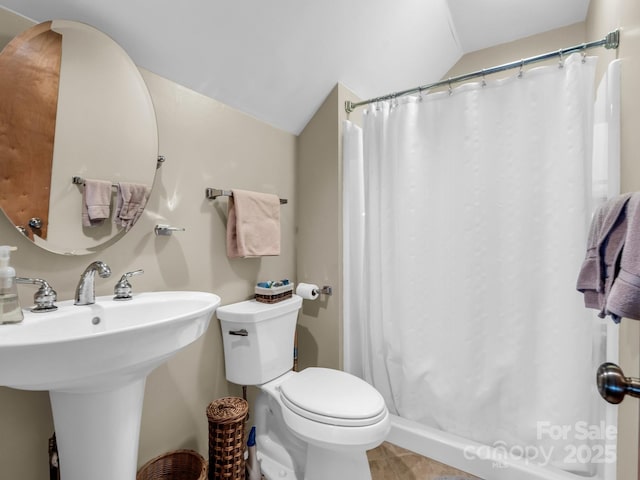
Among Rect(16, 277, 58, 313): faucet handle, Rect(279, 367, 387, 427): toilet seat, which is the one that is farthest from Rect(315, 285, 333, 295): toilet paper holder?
Rect(16, 277, 58, 313): faucet handle

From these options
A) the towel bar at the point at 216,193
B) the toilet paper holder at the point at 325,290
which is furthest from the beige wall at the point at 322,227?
the towel bar at the point at 216,193

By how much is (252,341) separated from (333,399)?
433mm

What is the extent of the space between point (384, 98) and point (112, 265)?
152 cm

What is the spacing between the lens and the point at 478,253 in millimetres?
1500

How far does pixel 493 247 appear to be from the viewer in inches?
57.9

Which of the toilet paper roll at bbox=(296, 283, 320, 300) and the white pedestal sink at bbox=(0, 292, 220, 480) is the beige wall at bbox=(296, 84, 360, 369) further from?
the white pedestal sink at bbox=(0, 292, 220, 480)

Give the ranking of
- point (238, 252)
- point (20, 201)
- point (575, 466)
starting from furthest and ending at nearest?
1. point (238, 252)
2. point (575, 466)
3. point (20, 201)

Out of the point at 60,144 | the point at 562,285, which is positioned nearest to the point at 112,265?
the point at 60,144

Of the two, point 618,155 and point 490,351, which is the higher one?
Answer: point 618,155

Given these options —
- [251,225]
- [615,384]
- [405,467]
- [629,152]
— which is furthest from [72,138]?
[405,467]

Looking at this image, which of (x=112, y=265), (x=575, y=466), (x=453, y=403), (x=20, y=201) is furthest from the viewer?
(x=453, y=403)

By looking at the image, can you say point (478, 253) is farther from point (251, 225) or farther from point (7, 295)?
point (7, 295)

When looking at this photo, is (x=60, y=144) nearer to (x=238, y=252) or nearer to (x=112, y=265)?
(x=112, y=265)

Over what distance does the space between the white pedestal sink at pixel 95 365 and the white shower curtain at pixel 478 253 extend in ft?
3.68
